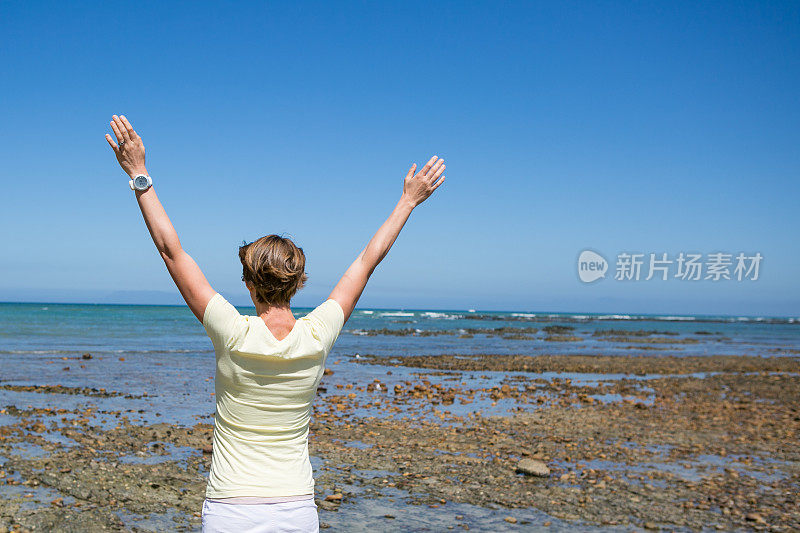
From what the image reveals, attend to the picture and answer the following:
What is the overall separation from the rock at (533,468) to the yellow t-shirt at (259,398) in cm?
629

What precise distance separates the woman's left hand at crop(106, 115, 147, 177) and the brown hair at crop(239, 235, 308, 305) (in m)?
0.58

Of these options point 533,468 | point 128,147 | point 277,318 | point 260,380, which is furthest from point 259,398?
point 533,468

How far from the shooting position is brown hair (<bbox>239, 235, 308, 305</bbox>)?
244cm

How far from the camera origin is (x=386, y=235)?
9.38 feet

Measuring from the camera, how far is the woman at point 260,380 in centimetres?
238

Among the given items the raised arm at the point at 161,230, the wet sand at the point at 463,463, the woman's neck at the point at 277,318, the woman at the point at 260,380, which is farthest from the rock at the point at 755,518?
the raised arm at the point at 161,230

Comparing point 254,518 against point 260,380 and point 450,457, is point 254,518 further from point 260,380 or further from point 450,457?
point 450,457

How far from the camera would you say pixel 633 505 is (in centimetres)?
721

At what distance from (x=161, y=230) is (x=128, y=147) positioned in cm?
40

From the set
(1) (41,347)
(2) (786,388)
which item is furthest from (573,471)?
(1) (41,347)

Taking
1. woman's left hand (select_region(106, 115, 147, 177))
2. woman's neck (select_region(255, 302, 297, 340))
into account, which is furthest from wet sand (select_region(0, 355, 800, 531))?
woman's left hand (select_region(106, 115, 147, 177))

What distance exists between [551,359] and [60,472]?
21950 mm

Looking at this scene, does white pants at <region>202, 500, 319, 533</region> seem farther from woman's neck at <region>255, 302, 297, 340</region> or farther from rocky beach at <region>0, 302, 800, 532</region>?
rocky beach at <region>0, 302, 800, 532</region>

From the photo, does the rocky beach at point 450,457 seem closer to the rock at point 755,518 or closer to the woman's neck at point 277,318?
the rock at point 755,518
